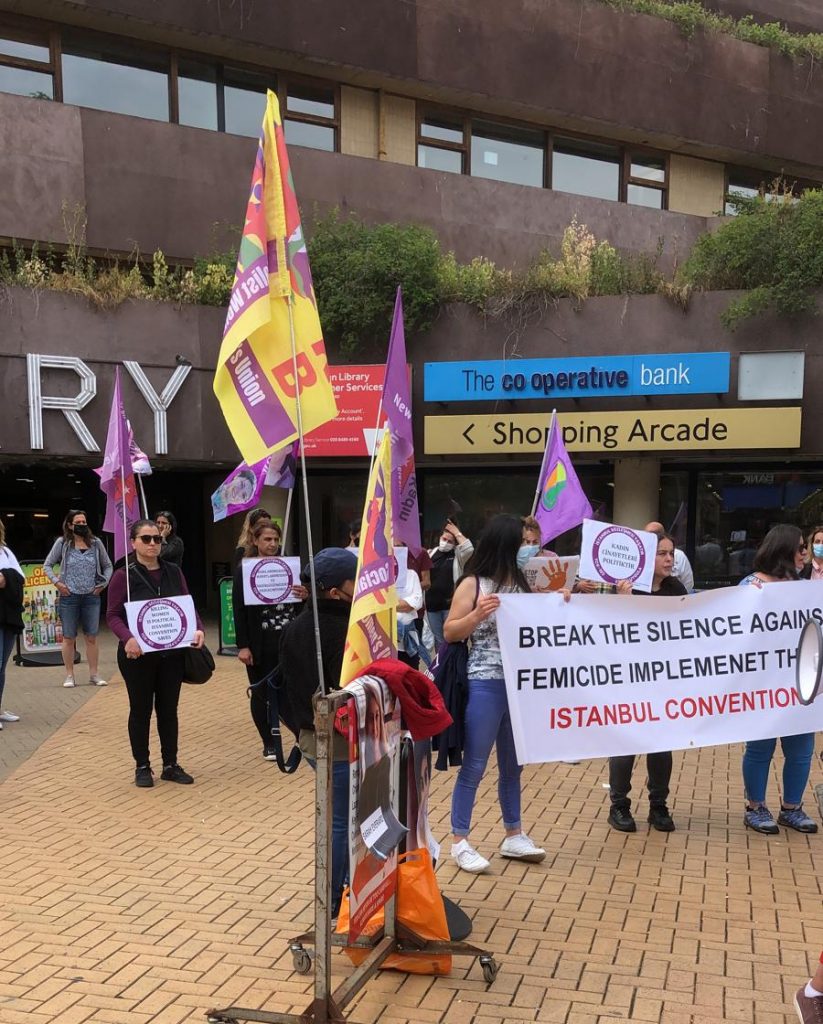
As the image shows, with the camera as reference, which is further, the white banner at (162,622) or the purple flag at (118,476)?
the purple flag at (118,476)

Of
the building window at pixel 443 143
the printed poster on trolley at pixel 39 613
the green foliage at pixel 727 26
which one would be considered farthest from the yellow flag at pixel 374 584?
the green foliage at pixel 727 26

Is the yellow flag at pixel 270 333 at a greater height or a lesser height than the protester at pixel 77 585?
greater

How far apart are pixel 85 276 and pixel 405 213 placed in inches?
226

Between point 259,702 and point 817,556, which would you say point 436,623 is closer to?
point 259,702

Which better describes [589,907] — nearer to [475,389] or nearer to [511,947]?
[511,947]

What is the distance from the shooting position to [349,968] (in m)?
3.67

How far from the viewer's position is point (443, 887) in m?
4.52

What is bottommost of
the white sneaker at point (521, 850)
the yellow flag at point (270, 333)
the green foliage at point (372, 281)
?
the white sneaker at point (521, 850)

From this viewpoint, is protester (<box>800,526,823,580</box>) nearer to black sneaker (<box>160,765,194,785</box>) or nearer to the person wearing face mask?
the person wearing face mask

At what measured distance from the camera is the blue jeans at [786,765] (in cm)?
525

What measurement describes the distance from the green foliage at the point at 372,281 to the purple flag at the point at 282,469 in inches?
160

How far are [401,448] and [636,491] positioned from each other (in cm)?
857

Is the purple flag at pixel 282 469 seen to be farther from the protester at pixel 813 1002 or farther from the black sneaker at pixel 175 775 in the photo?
the protester at pixel 813 1002

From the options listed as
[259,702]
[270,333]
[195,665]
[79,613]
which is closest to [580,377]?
[79,613]
